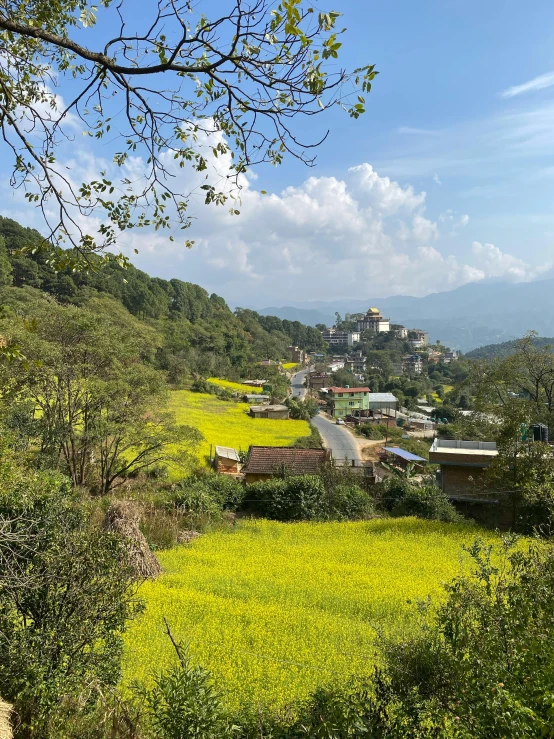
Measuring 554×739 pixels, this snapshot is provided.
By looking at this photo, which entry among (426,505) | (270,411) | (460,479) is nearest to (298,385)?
(270,411)

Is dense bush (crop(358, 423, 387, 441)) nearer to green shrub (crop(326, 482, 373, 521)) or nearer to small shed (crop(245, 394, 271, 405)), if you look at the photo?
small shed (crop(245, 394, 271, 405))

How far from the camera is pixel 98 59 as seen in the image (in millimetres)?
3070

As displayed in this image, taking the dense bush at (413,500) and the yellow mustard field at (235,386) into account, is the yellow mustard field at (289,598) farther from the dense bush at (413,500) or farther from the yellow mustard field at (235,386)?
the yellow mustard field at (235,386)

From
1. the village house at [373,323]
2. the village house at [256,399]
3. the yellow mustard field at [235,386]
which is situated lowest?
the village house at [256,399]

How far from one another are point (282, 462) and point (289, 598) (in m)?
9.63

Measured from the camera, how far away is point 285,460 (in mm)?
19391

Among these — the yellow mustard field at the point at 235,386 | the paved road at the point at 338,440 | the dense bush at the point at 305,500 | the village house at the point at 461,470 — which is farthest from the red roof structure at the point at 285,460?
the yellow mustard field at the point at 235,386

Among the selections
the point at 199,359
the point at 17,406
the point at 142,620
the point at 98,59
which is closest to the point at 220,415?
the point at 199,359

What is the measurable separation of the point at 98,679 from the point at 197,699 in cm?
138

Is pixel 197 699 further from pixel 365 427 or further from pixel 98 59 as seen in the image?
pixel 365 427

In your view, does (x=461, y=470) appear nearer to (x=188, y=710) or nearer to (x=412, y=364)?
(x=188, y=710)

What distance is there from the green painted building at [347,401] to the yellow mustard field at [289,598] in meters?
42.0

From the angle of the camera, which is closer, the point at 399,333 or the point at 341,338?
the point at 399,333

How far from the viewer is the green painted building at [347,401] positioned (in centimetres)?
5762
